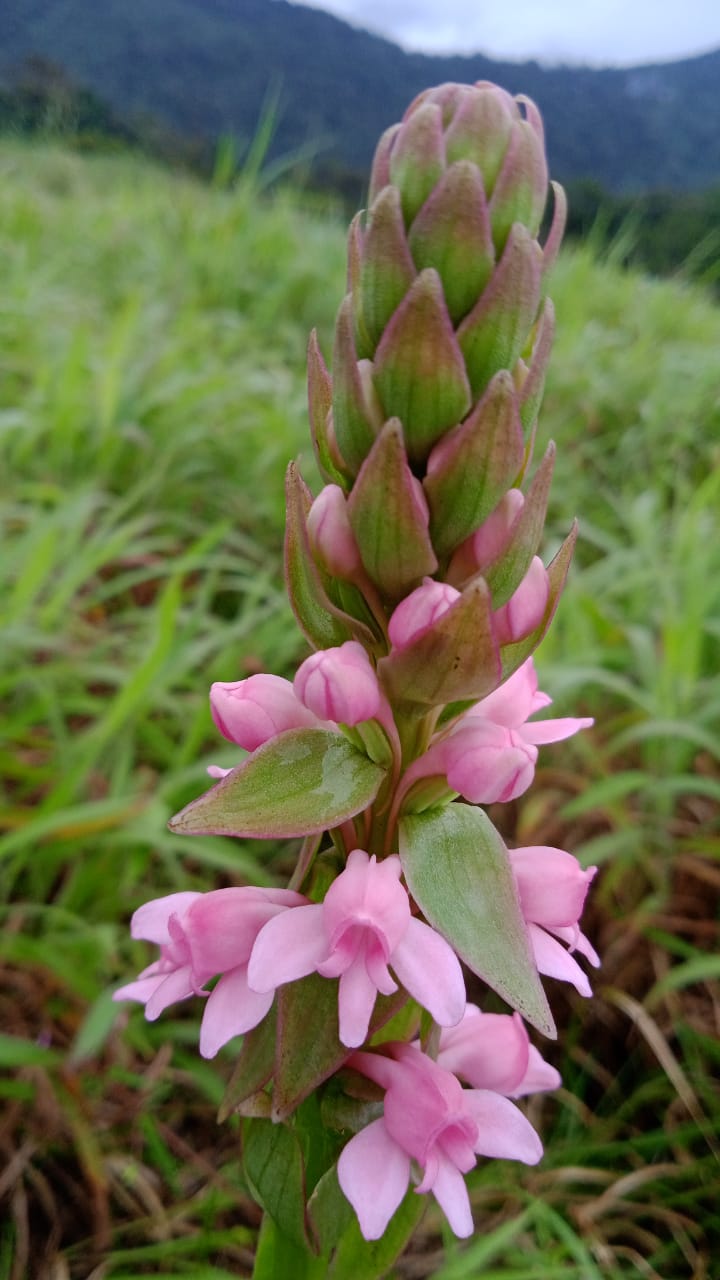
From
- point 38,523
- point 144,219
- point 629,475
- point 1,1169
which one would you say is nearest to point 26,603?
point 38,523

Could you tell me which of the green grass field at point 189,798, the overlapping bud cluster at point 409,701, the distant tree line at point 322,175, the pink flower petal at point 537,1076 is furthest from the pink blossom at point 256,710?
the distant tree line at point 322,175

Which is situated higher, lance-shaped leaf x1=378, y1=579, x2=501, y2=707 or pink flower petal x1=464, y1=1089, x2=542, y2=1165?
lance-shaped leaf x1=378, y1=579, x2=501, y2=707

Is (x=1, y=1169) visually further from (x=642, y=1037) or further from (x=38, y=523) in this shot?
(x=38, y=523)

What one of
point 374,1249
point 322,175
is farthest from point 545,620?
point 322,175

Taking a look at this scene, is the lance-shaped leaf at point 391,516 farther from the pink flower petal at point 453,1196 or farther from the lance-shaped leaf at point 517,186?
the pink flower petal at point 453,1196

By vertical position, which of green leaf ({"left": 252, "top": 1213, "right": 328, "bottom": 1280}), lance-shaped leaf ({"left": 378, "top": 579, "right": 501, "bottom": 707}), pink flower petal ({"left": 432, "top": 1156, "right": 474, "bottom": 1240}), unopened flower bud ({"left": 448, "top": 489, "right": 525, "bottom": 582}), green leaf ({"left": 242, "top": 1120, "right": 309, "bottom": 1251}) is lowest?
green leaf ({"left": 252, "top": 1213, "right": 328, "bottom": 1280})

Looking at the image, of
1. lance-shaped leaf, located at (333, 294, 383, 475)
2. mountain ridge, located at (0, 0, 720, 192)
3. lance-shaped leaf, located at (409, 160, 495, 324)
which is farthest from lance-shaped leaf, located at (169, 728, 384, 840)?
mountain ridge, located at (0, 0, 720, 192)

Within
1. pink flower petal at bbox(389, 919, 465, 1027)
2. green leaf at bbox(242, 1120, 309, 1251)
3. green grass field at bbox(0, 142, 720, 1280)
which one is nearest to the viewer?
pink flower petal at bbox(389, 919, 465, 1027)

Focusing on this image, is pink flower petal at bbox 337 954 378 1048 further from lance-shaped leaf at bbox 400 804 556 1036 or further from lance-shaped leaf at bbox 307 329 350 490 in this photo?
lance-shaped leaf at bbox 307 329 350 490
